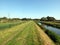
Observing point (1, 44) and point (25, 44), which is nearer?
point (1, 44)

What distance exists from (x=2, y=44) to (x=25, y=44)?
2.62 m

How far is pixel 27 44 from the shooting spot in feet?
46.8

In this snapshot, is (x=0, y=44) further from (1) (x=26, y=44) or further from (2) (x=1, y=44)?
(1) (x=26, y=44)

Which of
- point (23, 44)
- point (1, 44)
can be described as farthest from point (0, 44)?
point (23, 44)

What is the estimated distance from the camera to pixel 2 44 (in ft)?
44.0

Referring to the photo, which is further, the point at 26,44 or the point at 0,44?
the point at 26,44

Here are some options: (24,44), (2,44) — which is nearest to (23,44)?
(24,44)

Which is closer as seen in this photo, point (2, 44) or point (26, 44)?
point (2, 44)

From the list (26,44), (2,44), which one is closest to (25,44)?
(26,44)

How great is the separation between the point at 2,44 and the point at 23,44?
2387 millimetres

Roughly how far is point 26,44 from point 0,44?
2.94 metres

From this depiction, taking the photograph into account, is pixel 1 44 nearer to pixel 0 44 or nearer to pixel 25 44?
pixel 0 44

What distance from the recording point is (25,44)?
46.9 feet

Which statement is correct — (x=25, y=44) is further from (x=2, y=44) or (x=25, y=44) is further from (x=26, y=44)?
(x=2, y=44)
